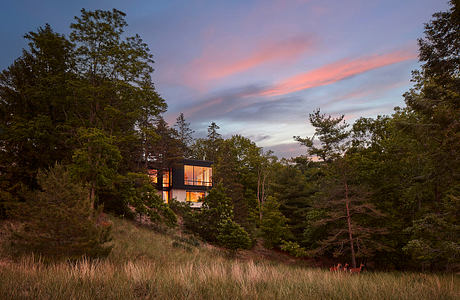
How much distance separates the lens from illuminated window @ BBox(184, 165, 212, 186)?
138ft

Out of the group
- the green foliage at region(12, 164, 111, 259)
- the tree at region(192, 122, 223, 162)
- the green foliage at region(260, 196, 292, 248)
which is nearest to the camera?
the green foliage at region(12, 164, 111, 259)

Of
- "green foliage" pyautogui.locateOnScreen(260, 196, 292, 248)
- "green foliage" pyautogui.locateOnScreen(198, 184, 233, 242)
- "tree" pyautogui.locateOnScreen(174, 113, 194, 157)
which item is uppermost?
"tree" pyautogui.locateOnScreen(174, 113, 194, 157)

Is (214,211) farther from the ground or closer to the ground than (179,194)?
closer to the ground

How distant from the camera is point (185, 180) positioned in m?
41.7

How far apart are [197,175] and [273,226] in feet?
54.1

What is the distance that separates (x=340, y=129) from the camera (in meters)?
33.1

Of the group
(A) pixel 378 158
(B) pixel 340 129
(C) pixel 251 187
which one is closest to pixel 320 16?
(A) pixel 378 158

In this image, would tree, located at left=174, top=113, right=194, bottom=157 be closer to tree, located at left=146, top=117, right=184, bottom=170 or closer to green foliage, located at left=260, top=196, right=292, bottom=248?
tree, located at left=146, top=117, right=184, bottom=170

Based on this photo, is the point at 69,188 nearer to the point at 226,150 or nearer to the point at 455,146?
the point at 455,146

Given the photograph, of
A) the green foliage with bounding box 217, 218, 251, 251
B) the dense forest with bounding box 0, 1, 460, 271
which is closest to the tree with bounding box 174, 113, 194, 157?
the dense forest with bounding box 0, 1, 460, 271

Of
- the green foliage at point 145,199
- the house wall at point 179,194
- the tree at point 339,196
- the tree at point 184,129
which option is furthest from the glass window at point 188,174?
the tree at point 184,129

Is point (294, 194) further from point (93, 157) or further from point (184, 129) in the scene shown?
point (184, 129)

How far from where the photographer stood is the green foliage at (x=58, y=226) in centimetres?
937

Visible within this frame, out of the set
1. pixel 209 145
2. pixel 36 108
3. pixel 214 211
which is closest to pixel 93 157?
pixel 36 108
